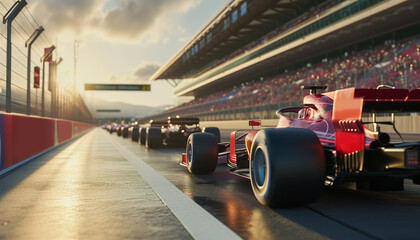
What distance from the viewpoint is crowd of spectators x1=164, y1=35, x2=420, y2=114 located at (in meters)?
18.7

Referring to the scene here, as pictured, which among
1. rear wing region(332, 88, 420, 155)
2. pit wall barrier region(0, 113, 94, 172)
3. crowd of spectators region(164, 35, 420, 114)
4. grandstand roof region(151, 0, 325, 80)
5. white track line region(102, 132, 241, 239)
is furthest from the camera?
grandstand roof region(151, 0, 325, 80)

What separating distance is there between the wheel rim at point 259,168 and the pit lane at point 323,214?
0.83 feet

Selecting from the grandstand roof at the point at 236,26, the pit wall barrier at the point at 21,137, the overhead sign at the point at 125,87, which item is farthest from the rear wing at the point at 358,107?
the overhead sign at the point at 125,87

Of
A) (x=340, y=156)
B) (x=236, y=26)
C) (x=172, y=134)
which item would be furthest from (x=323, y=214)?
(x=236, y=26)

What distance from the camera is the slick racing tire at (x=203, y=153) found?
7457 millimetres

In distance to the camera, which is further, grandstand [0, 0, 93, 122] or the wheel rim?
grandstand [0, 0, 93, 122]

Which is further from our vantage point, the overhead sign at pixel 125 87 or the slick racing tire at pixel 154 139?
the overhead sign at pixel 125 87

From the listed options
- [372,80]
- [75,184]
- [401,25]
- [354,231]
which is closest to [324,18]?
[401,25]

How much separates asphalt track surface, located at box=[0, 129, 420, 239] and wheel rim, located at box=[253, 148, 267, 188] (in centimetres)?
27

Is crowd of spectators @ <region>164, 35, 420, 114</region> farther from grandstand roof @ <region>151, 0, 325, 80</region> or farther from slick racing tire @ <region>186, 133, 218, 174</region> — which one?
slick racing tire @ <region>186, 133, 218, 174</region>

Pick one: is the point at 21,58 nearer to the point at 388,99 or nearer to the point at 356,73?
the point at 388,99

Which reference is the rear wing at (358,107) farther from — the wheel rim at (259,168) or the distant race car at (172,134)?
the distant race car at (172,134)

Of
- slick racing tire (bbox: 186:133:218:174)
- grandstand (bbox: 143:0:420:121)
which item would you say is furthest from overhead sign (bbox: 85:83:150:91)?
slick racing tire (bbox: 186:133:218:174)

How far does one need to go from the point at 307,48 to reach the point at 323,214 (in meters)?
29.8
